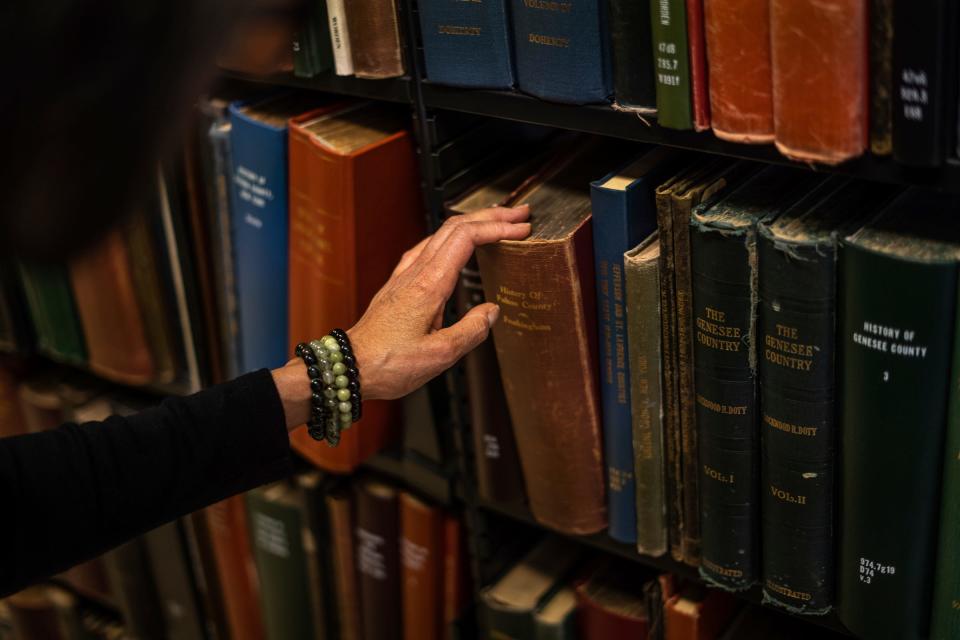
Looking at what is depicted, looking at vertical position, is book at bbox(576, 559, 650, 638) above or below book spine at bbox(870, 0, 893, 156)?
below

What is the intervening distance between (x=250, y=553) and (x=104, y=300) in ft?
1.40

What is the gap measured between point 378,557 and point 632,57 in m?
0.75

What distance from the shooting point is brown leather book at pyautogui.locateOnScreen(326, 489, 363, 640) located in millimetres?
1358

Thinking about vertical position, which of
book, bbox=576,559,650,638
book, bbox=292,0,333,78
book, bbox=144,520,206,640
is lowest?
book, bbox=144,520,206,640

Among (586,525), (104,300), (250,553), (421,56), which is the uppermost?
(421,56)

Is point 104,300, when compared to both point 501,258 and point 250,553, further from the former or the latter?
point 501,258

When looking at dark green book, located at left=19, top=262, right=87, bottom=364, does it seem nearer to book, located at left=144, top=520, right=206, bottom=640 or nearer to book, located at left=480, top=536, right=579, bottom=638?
book, located at left=144, top=520, right=206, bottom=640

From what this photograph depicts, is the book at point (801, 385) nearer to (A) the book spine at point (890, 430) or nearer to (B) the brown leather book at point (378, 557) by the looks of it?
(A) the book spine at point (890, 430)

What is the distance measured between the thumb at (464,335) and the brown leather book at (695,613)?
1.15 ft

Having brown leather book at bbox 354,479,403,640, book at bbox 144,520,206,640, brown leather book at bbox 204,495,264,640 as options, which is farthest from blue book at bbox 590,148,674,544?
book at bbox 144,520,206,640

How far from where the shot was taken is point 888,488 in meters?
0.82

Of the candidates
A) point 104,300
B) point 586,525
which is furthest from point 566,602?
point 104,300

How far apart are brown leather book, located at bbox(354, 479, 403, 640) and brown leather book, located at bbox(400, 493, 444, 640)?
0.01 metres

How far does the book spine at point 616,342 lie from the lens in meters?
0.89
